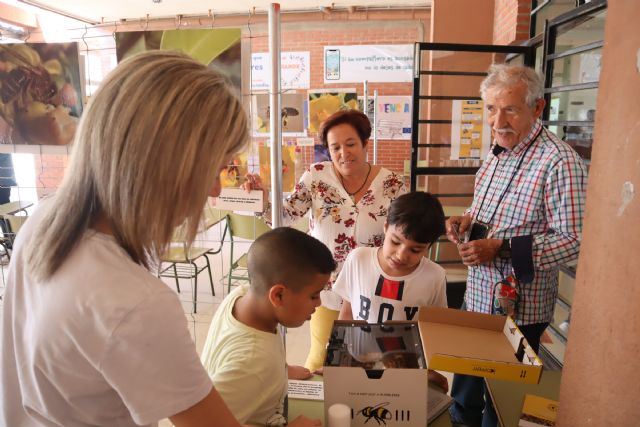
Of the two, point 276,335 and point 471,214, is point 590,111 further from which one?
point 276,335

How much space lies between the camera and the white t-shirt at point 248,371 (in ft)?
3.16

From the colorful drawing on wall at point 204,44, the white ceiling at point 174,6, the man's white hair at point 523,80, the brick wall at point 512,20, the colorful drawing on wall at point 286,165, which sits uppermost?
the white ceiling at point 174,6

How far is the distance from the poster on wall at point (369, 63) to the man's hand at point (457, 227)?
5.54 m

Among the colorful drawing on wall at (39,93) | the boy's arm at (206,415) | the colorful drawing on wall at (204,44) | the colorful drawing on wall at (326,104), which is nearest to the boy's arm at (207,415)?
the boy's arm at (206,415)

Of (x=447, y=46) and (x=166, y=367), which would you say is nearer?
(x=166, y=367)

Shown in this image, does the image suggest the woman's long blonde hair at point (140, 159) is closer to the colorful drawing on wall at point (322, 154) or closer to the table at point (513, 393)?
the table at point (513, 393)

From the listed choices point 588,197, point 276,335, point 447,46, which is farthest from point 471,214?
point 447,46

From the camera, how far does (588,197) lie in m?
0.57

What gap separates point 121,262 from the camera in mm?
645

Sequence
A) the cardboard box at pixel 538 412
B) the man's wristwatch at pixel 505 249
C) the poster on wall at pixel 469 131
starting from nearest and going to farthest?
the cardboard box at pixel 538 412
the man's wristwatch at pixel 505 249
the poster on wall at pixel 469 131

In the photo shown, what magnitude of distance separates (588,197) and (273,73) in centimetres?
119

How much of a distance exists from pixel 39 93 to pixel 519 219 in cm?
215

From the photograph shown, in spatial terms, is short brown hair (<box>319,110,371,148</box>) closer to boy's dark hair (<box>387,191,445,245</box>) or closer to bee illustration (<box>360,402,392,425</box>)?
boy's dark hair (<box>387,191,445,245</box>)

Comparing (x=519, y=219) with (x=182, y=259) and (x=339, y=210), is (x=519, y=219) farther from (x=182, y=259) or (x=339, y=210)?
(x=182, y=259)
